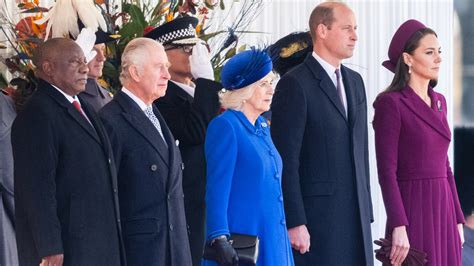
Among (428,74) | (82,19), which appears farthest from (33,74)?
(428,74)

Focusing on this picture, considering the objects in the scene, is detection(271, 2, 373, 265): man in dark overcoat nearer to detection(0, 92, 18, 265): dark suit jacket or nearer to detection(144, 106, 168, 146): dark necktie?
detection(144, 106, 168, 146): dark necktie

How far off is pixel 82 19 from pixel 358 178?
1.39m

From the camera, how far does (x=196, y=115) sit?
4.95 metres

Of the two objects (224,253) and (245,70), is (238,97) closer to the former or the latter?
(245,70)

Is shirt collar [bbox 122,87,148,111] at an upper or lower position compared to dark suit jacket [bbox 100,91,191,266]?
upper

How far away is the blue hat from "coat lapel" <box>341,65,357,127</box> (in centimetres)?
58

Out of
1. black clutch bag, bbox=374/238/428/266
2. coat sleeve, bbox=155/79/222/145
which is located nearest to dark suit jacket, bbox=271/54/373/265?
black clutch bag, bbox=374/238/428/266

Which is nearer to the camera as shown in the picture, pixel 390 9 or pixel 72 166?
pixel 72 166

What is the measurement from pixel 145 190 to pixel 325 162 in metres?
0.90

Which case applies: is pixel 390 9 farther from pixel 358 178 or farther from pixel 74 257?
pixel 74 257

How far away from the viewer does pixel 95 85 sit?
4.98m

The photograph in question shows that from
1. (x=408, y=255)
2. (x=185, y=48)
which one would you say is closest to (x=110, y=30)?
(x=185, y=48)

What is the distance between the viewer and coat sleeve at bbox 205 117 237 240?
4383mm

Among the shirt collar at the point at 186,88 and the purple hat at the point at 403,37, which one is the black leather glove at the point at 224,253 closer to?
the shirt collar at the point at 186,88
